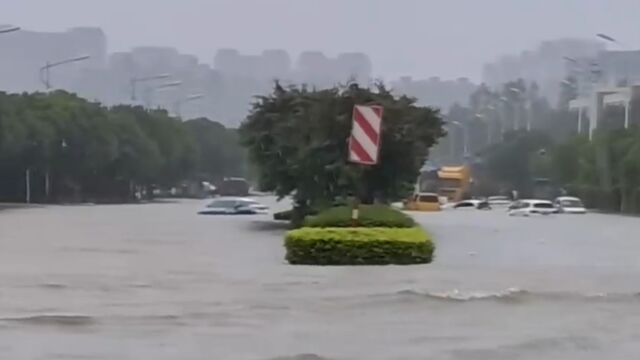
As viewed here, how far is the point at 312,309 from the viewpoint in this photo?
1419 centimetres

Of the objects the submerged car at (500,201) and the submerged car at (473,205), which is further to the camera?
the submerged car at (500,201)

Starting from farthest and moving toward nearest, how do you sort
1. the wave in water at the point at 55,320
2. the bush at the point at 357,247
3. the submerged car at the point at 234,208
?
the submerged car at the point at 234,208, the bush at the point at 357,247, the wave in water at the point at 55,320

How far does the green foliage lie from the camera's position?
38188 mm

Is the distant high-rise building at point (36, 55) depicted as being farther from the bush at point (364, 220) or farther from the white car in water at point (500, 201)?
the bush at point (364, 220)

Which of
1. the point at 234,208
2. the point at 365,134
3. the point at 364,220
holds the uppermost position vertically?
the point at 365,134

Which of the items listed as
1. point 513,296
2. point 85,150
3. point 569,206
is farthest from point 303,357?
point 85,150

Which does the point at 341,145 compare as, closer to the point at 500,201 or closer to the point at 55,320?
the point at 55,320

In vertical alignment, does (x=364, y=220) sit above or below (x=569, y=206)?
above

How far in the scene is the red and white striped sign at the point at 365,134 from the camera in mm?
18703

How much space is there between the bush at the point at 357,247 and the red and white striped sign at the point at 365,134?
1350mm

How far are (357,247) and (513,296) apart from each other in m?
4.72

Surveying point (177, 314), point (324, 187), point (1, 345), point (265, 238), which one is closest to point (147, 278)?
point (177, 314)

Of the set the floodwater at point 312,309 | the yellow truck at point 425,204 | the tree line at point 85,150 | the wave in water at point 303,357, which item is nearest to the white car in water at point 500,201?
the yellow truck at point 425,204

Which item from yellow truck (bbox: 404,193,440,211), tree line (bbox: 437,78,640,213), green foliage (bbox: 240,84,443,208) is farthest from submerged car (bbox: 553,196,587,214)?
green foliage (bbox: 240,84,443,208)
